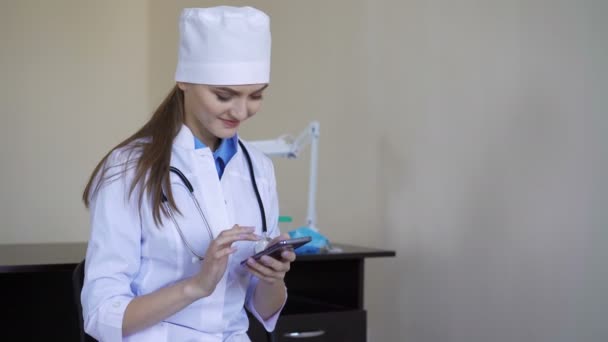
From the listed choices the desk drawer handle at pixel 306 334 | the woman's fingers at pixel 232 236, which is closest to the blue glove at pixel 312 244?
the desk drawer handle at pixel 306 334

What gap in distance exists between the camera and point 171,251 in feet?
4.32

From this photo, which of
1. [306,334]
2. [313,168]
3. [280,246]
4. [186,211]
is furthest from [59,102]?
[280,246]

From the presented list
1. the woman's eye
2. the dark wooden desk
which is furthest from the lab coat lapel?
the dark wooden desk

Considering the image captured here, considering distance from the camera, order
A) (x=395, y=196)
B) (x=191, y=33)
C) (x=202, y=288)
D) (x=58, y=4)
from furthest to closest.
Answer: (x=58, y=4) < (x=395, y=196) < (x=191, y=33) < (x=202, y=288)

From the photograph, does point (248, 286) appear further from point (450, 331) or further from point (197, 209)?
point (450, 331)

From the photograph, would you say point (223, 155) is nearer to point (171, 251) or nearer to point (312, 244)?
point (171, 251)

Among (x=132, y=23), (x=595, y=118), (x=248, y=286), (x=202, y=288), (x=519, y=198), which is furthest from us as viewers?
(x=132, y=23)

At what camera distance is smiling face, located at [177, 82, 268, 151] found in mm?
1326

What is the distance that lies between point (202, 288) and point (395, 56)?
2095 mm

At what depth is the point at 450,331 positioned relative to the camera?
2854mm

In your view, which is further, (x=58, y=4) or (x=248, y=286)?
(x=58, y=4)

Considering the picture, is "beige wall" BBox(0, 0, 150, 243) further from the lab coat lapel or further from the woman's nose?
the woman's nose

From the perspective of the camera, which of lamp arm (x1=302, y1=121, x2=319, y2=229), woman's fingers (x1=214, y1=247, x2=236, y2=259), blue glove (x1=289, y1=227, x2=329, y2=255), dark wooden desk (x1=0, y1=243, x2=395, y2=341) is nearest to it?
woman's fingers (x1=214, y1=247, x2=236, y2=259)

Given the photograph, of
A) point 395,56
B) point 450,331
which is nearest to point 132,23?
point 395,56
